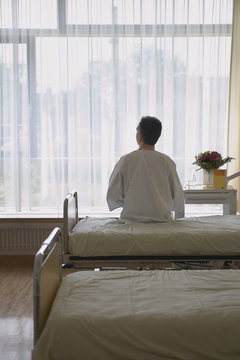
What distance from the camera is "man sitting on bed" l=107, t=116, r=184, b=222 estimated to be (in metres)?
3.12

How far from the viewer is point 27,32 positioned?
4.47 metres

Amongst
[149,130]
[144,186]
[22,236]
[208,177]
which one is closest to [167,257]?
[144,186]

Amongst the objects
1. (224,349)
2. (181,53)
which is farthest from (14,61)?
(224,349)

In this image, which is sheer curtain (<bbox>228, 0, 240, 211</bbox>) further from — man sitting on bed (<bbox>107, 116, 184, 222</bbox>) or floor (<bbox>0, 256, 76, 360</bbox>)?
floor (<bbox>0, 256, 76, 360</bbox>)

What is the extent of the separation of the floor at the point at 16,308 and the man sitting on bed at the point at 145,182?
948mm

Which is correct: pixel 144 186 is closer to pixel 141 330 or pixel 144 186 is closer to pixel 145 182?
pixel 145 182

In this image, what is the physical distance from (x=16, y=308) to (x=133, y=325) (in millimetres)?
1762

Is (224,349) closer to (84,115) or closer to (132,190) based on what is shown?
(132,190)

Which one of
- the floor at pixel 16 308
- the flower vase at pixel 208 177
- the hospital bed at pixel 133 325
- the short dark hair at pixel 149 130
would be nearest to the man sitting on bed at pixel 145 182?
the short dark hair at pixel 149 130

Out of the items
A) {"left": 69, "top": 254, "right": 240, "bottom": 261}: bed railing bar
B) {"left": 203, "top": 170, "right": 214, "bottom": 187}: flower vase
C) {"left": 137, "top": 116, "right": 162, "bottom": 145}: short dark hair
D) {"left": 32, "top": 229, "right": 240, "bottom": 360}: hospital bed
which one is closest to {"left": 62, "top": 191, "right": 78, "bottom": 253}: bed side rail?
{"left": 69, "top": 254, "right": 240, "bottom": 261}: bed railing bar

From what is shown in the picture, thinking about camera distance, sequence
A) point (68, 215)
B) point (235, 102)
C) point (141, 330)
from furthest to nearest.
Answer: point (235, 102) < point (68, 215) < point (141, 330)

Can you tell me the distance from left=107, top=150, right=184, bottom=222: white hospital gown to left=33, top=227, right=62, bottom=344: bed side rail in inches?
38.7

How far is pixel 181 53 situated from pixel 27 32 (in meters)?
1.52

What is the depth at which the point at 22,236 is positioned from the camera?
456 cm
